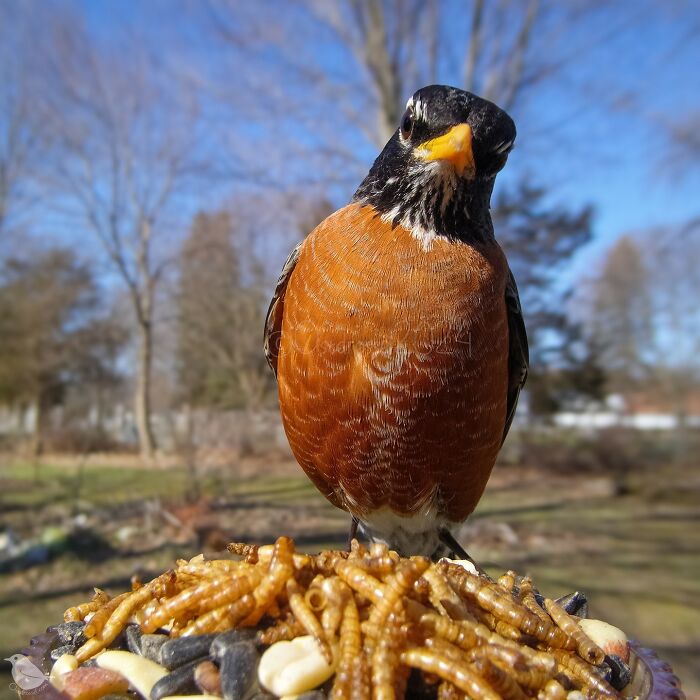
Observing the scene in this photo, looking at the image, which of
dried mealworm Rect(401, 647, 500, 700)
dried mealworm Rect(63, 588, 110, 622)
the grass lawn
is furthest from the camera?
the grass lawn

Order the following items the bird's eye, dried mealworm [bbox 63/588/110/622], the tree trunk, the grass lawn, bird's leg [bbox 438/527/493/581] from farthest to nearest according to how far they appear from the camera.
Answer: the tree trunk, the grass lawn, bird's leg [bbox 438/527/493/581], the bird's eye, dried mealworm [bbox 63/588/110/622]

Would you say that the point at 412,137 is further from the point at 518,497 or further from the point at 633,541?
the point at 518,497

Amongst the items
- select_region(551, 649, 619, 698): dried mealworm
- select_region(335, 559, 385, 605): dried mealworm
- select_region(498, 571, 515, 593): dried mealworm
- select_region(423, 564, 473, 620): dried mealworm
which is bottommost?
select_region(551, 649, 619, 698): dried mealworm

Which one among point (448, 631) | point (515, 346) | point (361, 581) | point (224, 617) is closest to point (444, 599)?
point (448, 631)

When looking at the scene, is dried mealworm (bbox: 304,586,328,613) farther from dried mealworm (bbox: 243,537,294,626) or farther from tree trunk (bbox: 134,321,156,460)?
tree trunk (bbox: 134,321,156,460)

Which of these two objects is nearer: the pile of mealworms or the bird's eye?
the pile of mealworms

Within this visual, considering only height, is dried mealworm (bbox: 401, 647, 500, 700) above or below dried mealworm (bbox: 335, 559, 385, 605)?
below

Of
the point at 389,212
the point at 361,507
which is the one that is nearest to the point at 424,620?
the point at 361,507

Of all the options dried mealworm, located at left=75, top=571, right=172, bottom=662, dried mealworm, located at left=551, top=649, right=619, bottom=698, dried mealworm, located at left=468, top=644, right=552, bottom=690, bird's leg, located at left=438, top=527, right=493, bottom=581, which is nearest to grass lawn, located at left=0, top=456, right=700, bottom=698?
bird's leg, located at left=438, top=527, right=493, bottom=581

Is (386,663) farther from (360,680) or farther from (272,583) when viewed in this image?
(272,583)
